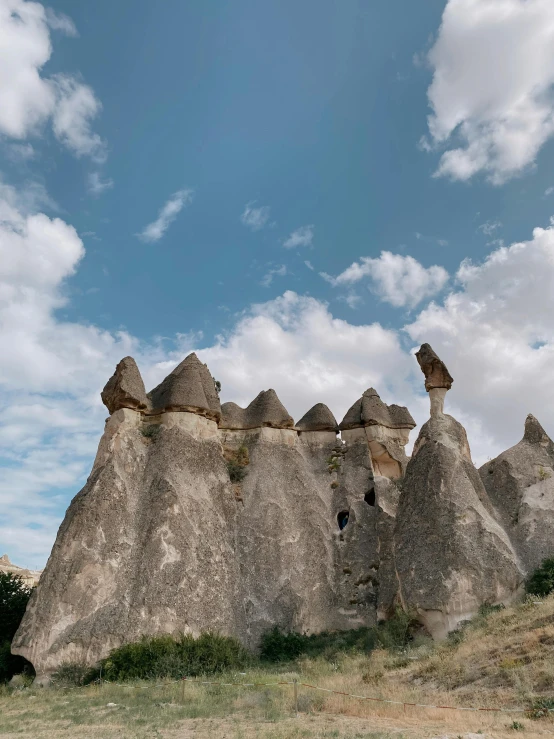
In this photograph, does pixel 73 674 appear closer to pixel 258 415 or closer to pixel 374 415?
pixel 258 415

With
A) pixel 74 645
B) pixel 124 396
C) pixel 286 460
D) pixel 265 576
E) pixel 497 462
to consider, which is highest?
pixel 124 396

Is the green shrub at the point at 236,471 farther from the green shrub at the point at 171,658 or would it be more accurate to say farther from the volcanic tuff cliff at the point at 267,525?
the green shrub at the point at 171,658

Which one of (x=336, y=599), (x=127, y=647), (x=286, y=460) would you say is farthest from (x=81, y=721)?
(x=286, y=460)

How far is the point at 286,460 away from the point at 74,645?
11612mm

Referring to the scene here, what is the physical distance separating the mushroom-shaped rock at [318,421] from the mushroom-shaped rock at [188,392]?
201 inches

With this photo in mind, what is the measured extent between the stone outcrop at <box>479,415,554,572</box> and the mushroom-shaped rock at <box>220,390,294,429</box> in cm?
887

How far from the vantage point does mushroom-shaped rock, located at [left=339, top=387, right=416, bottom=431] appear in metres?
27.7

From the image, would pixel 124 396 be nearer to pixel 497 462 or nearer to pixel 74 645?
pixel 74 645

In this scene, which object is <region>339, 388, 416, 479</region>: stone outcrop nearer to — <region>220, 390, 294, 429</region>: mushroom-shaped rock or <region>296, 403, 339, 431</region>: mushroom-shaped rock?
<region>296, 403, 339, 431</region>: mushroom-shaped rock

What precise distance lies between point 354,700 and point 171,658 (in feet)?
24.9

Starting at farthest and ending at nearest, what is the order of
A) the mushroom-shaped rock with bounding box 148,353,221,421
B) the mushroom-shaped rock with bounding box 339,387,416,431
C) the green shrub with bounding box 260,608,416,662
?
the mushroom-shaped rock with bounding box 339,387,416,431
the mushroom-shaped rock with bounding box 148,353,221,421
the green shrub with bounding box 260,608,416,662

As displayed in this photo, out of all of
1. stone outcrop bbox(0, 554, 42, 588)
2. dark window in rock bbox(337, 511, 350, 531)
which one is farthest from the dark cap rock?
stone outcrop bbox(0, 554, 42, 588)

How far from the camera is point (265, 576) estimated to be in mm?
22062

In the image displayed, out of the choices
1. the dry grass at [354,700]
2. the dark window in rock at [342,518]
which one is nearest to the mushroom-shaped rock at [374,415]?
the dark window in rock at [342,518]
